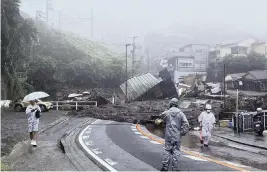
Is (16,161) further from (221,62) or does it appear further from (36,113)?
(221,62)

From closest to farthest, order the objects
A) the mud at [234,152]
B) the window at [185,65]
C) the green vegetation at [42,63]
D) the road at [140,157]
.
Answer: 1. the road at [140,157]
2. the mud at [234,152]
3. the green vegetation at [42,63]
4. the window at [185,65]

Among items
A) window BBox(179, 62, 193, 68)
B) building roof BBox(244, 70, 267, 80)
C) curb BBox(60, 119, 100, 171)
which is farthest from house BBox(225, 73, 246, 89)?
curb BBox(60, 119, 100, 171)

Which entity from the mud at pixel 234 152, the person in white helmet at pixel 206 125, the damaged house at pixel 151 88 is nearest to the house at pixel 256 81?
the damaged house at pixel 151 88

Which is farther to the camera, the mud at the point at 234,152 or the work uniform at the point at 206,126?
the work uniform at the point at 206,126

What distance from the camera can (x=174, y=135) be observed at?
7.36 meters

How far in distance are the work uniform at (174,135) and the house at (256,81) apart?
143 feet

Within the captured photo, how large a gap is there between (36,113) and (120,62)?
4543 centimetres

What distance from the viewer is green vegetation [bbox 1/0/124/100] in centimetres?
2303

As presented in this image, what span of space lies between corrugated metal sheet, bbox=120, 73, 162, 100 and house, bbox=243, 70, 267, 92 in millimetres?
15418

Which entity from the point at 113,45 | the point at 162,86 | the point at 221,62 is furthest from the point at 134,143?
the point at 113,45

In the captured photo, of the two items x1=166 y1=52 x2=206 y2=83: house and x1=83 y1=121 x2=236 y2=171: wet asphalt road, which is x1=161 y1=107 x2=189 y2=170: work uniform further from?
x1=166 y1=52 x2=206 y2=83: house

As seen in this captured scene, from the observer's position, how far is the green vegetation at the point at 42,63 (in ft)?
75.6

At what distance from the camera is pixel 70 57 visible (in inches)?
2148

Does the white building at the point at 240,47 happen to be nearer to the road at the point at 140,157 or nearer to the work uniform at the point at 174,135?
the road at the point at 140,157
